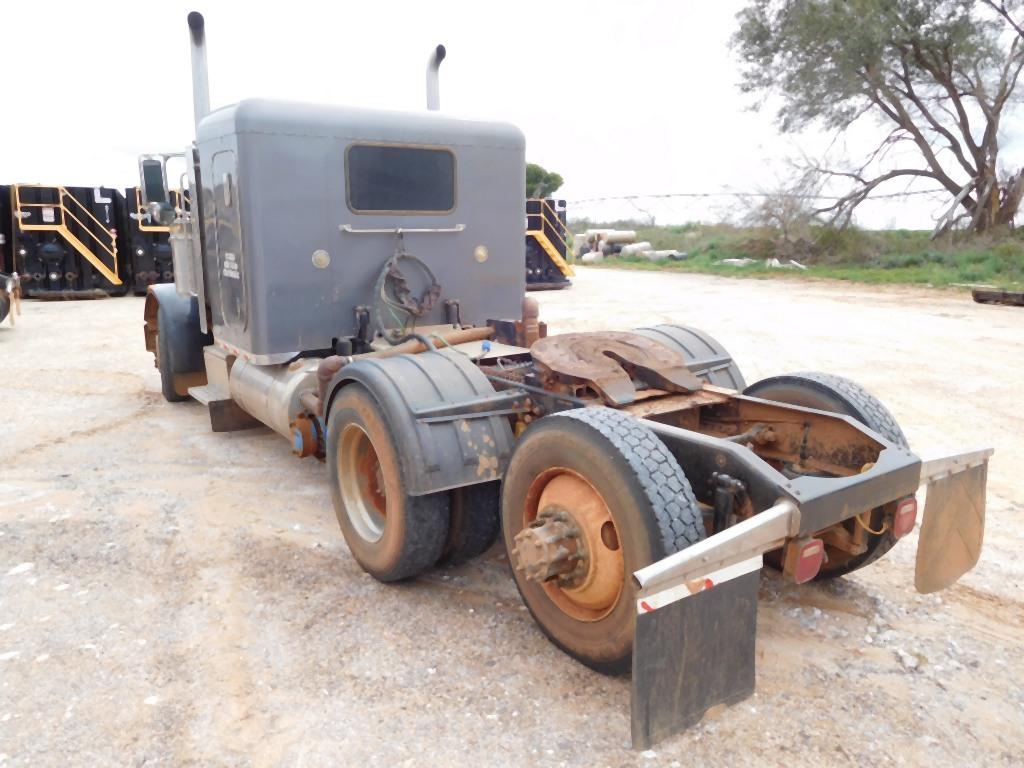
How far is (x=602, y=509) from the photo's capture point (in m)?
3.03

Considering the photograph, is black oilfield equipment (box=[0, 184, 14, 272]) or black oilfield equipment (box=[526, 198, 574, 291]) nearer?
black oilfield equipment (box=[0, 184, 14, 272])

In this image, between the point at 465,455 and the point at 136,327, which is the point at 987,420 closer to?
the point at 465,455

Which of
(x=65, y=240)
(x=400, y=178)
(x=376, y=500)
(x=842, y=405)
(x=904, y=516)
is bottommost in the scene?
(x=376, y=500)

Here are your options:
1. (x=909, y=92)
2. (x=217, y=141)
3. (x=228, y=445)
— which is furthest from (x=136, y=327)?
(x=909, y=92)

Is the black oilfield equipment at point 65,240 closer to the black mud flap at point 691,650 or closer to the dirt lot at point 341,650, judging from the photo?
the dirt lot at point 341,650

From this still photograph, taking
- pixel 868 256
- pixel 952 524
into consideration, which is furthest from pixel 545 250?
pixel 952 524

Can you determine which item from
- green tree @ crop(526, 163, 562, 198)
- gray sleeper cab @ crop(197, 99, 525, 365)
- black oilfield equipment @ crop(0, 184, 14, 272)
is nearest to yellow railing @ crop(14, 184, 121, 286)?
black oilfield equipment @ crop(0, 184, 14, 272)

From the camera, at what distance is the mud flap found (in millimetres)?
3246

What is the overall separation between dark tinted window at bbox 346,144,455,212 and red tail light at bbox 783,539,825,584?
3.66 metres

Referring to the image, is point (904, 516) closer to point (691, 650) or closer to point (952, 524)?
point (952, 524)

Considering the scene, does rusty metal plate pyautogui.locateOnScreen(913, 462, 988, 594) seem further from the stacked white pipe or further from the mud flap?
the stacked white pipe

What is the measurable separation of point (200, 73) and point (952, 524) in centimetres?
564

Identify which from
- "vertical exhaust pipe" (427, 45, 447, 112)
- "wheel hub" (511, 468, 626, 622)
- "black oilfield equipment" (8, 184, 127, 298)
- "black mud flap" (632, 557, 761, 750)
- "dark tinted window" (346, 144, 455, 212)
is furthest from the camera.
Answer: "black oilfield equipment" (8, 184, 127, 298)

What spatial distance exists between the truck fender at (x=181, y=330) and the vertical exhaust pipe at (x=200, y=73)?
169 cm
